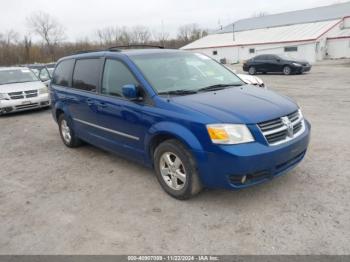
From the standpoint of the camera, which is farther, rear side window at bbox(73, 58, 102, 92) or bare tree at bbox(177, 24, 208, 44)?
bare tree at bbox(177, 24, 208, 44)

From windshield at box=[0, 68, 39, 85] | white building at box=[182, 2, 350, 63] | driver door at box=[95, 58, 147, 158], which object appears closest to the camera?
driver door at box=[95, 58, 147, 158]

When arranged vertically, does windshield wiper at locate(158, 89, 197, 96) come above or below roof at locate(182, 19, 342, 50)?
below

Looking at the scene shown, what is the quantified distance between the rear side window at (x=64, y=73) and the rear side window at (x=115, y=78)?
137 cm

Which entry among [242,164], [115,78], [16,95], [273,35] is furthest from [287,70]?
[273,35]

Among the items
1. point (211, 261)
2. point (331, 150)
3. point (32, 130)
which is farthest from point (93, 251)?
point (32, 130)

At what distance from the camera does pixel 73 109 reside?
5680mm

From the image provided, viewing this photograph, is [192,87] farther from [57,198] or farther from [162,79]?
[57,198]

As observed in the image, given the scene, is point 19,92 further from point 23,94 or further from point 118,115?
point 118,115

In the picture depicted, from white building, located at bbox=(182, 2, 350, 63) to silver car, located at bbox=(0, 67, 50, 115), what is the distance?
3000 centimetres

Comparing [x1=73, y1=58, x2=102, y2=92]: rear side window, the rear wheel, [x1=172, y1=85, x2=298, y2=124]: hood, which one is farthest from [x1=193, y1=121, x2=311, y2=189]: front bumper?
the rear wheel

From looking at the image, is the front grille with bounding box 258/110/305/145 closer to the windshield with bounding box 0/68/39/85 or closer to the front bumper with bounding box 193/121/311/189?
the front bumper with bounding box 193/121/311/189

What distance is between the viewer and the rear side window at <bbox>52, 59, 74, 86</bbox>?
5.87 metres

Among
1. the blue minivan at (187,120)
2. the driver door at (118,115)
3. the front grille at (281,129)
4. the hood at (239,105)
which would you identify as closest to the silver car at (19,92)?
the blue minivan at (187,120)

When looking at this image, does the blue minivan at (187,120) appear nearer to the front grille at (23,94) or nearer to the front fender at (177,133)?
the front fender at (177,133)
